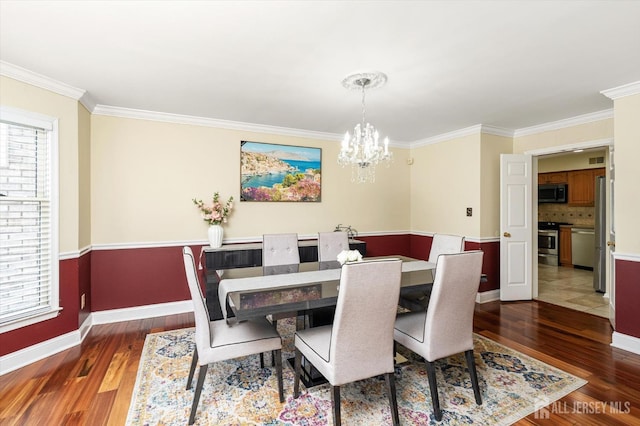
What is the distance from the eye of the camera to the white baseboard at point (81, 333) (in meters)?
2.64

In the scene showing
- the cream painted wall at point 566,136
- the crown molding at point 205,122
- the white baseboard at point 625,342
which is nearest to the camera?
the white baseboard at point 625,342

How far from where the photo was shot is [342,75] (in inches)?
110

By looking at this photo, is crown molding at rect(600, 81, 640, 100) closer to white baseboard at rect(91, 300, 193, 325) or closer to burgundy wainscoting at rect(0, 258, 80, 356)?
white baseboard at rect(91, 300, 193, 325)

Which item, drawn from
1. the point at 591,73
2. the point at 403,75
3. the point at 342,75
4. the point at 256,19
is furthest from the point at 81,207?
the point at 591,73

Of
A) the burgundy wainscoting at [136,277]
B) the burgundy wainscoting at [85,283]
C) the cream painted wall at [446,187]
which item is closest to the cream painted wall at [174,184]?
the burgundy wainscoting at [136,277]

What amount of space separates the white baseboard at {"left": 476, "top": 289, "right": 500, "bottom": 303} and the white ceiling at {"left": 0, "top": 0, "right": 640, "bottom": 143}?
251 cm

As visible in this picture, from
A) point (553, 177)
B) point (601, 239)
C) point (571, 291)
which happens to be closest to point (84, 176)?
point (571, 291)

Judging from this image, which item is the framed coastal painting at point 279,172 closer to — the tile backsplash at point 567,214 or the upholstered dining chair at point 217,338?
the upholstered dining chair at point 217,338

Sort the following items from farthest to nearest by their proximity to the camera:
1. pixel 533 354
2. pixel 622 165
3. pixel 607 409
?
pixel 622 165, pixel 533 354, pixel 607 409

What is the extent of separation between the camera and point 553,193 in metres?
7.21

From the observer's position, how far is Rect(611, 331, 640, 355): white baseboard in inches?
118

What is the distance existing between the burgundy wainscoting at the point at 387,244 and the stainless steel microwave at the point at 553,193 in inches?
161

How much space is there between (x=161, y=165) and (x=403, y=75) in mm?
2986

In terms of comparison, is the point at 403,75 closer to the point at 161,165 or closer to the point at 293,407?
the point at 293,407
